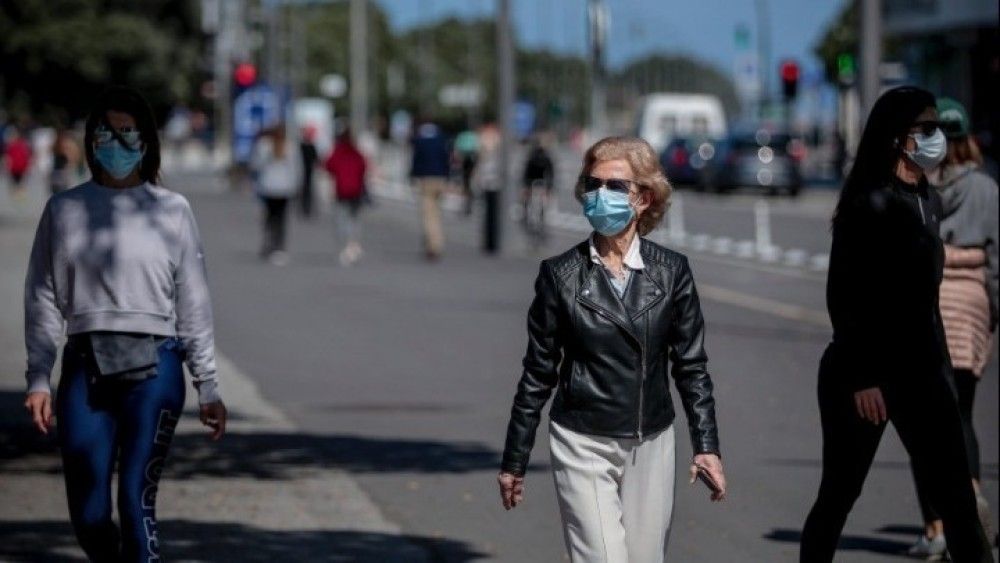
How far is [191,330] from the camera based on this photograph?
6.61m

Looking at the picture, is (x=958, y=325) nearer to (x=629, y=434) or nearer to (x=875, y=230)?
(x=875, y=230)

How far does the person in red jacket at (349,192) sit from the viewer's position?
29750 mm

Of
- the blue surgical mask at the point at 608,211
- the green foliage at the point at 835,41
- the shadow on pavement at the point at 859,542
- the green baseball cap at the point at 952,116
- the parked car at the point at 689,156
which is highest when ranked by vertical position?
the green foliage at the point at 835,41

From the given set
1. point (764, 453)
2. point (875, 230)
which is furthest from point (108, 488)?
point (764, 453)

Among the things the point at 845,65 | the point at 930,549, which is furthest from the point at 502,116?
the point at 930,549

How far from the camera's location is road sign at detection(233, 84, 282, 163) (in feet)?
179

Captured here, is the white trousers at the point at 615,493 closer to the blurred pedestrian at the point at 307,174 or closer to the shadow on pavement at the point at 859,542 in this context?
the shadow on pavement at the point at 859,542

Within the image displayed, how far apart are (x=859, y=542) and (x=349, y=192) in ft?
70.7

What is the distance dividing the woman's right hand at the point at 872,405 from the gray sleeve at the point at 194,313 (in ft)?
5.89

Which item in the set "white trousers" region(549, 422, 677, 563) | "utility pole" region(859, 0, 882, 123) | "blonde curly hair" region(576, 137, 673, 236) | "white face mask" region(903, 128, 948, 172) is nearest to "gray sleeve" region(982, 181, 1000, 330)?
"white face mask" region(903, 128, 948, 172)

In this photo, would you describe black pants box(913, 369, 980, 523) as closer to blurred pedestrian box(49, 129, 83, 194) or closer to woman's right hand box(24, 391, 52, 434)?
woman's right hand box(24, 391, 52, 434)

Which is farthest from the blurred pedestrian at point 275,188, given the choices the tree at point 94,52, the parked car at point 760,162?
the tree at point 94,52

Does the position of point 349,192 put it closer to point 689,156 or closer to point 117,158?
point 117,158

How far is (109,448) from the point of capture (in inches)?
252
